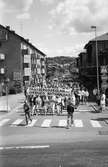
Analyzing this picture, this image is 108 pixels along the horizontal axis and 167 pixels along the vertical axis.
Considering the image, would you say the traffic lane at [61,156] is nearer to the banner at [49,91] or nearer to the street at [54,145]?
the street at [54,145]

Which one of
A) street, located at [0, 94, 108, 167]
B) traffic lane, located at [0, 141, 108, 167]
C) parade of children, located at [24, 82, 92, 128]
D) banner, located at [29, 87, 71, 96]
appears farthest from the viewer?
banner, located at [29, 87, 71, 96]

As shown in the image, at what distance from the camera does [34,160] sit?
1201cm

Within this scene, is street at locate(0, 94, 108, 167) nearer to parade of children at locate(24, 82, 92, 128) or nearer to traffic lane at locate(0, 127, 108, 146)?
traffic lane at locate(0, 127, 108, 146)

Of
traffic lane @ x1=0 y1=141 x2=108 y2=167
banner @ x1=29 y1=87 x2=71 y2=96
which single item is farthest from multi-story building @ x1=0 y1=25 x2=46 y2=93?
traffic lane @ x1=0 y1=141 x2=108 y2=167

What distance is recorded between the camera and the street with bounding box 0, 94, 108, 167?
11727mm

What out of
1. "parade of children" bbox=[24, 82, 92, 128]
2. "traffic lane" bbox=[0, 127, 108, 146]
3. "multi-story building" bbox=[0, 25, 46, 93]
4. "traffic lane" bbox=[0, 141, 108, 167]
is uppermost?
"multi-story building" bbox=[0, 25, 46, 93]

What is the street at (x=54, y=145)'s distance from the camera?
462 inches

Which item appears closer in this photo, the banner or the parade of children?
the parade of children

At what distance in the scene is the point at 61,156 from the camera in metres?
12.5

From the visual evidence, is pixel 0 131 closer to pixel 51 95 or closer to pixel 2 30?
pixel 51 95

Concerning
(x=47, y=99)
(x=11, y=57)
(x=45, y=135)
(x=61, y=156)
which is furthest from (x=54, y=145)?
(x=11, y=57)

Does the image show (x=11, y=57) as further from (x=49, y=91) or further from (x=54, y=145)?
(x=54, y=145)

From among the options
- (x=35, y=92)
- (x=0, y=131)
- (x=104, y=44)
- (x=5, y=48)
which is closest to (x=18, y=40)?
(x=5, y=48)

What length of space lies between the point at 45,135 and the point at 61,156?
5.46 metres
